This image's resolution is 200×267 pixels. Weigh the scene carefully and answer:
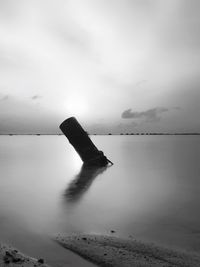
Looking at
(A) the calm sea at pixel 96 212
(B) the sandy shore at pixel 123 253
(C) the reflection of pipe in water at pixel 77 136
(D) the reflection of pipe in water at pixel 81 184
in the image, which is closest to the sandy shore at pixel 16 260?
(A) the calm sea at pixel 96 212

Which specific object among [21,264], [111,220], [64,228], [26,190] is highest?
[26,190]

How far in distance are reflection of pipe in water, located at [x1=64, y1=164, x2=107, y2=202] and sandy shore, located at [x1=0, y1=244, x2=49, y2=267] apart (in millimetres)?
4122

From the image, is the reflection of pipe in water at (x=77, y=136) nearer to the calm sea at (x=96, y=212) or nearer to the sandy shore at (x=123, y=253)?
the calm sea at (x=96, y=212)

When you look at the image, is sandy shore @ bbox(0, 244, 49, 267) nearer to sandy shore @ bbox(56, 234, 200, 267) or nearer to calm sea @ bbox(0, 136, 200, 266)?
calm sea @ bbox(0, 136, 200, 266)

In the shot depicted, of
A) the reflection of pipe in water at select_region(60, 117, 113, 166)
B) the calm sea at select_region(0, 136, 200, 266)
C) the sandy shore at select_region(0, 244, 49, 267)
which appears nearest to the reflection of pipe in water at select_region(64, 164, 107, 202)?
the calm sea at select_region(0, 136, 200, 266)

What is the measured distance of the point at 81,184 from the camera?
37.3 ft

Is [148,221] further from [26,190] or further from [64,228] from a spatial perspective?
[26,190]

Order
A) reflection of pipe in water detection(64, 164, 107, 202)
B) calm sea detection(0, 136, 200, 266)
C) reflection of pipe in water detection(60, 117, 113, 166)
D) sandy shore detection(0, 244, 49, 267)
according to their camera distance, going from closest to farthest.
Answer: sandy shore detection(0, 244, 49, 267) → calm sea detection(0, 136, 200, 266) → reflection of pipe in water detection(64, 164, 107, 202) → reflection of pipe in water detection(60, 117, 113, 166)

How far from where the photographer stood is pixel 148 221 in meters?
6.17

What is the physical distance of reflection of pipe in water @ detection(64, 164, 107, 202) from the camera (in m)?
8.79

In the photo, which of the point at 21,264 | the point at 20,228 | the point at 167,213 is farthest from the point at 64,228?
the point at 167,213

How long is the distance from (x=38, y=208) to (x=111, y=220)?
2.08m

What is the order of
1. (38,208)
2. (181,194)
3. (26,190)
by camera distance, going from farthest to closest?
(26,190)
(181,194)
(38,208)

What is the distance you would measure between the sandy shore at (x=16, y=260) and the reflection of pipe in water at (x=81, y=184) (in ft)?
13.5
